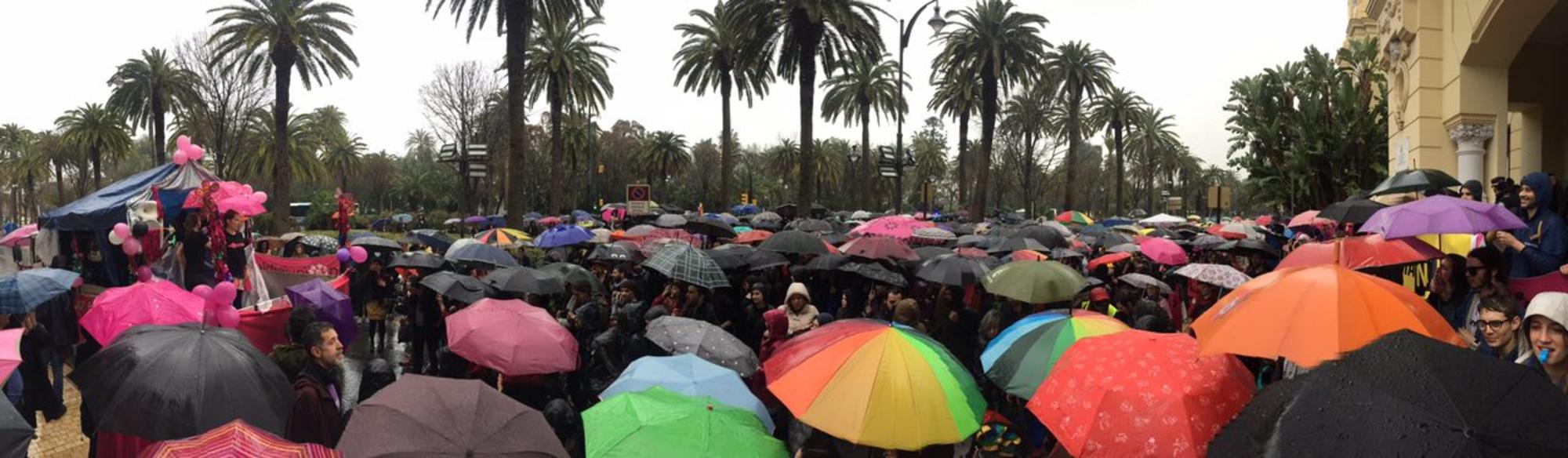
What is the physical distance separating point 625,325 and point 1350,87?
16221 millimetres

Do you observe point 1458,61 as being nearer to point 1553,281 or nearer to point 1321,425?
point 1553,281

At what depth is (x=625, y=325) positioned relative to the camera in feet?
27.3

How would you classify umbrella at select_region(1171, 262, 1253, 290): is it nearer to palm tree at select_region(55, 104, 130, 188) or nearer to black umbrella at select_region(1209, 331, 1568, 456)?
black umbrella at select_region(1209, 331, 1568, 456)

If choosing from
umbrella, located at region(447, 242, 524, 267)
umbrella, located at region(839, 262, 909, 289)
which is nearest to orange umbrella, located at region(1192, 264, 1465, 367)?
umbrella, located at region(839, 262, 909, 289)

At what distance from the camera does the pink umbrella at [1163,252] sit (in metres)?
13.5

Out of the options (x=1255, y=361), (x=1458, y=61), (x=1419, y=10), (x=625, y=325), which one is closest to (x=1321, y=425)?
(x=1255, y=361)

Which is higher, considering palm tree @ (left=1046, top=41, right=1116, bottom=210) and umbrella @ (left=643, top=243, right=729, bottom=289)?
palm tree @ (left=1046, top=41, right=1116, bottom=210)

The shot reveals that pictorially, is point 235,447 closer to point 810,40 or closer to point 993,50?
point 810,40

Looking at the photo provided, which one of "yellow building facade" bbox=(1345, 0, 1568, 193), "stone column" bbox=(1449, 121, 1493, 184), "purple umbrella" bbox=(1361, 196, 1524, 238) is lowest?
"purple umbrella" bbox=(1361, 196, 1524, 238)

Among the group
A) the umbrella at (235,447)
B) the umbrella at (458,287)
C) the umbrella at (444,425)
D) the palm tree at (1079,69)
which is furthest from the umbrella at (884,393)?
the palm tree at (1079,69)

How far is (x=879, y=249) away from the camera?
12438 mm

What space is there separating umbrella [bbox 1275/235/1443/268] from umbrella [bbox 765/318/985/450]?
4.10 meters

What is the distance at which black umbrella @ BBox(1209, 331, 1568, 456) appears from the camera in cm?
279

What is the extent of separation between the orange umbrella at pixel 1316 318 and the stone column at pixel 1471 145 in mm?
9759
